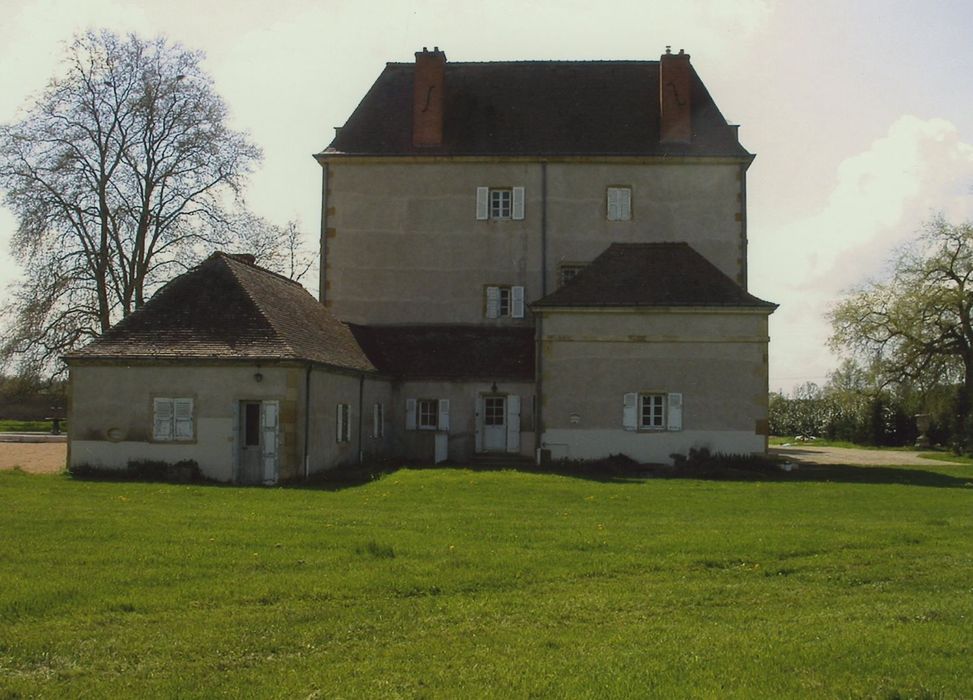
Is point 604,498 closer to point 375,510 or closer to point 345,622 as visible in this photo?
point 375,510

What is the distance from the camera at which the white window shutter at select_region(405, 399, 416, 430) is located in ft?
94.4

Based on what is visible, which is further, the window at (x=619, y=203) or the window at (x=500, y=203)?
the window at (x=500, y=203)

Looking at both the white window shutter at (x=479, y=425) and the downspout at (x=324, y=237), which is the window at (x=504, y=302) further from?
the downspout at (x=324, y=237)

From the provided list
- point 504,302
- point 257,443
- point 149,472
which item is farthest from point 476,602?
point 504,302

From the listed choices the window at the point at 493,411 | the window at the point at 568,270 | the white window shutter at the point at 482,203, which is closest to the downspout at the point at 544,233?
the window at the point at 568,270

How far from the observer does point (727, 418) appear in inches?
1019

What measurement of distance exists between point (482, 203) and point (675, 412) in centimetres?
976

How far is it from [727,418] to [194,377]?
13.3 metres

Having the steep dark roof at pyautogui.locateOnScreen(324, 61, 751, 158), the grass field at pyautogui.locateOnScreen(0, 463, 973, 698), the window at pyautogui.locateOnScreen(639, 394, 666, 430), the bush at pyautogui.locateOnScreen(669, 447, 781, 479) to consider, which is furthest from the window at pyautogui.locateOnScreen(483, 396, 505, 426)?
the grass field at pyautogui.locateOnScreen(0, 463, 973, 698)

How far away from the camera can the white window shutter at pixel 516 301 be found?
31141 millimetres

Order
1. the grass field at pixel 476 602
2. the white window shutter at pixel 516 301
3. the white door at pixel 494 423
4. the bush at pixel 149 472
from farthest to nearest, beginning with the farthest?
the white window shutter at pixel 516 301
the white door at pixel 494 423
the bush at pixel 149 472
the grass field at pixel 476 602

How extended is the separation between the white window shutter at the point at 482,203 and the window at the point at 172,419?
1297 cm

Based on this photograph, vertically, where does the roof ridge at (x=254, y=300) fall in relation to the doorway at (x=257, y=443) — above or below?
above

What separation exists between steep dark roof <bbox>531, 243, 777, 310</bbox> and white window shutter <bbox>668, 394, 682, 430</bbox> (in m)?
2.45
